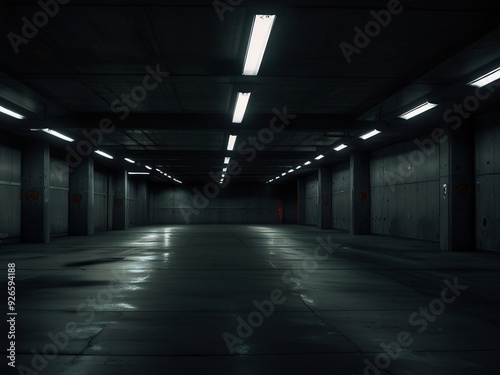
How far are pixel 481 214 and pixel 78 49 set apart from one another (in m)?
15.2

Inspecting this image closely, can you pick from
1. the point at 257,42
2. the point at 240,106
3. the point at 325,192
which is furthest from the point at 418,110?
the point at 325,192

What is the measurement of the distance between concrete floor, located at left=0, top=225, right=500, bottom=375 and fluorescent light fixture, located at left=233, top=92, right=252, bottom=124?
5034 mm

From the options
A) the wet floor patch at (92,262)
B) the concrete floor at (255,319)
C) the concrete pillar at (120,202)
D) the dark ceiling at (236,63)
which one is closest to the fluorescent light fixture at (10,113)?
the dark ceiling at (236,63)

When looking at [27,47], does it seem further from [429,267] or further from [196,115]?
[429,267]

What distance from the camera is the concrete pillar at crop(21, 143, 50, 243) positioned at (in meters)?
23.4

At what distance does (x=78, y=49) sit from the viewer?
35.4 feet

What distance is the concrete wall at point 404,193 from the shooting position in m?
23.5

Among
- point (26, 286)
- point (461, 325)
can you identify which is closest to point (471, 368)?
point (461, 325)

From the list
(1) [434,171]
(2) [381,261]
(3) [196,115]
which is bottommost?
(2) [381,261]

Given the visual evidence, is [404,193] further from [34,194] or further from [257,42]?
[34,194]

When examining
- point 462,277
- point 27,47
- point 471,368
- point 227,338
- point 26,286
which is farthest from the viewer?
point 462,277

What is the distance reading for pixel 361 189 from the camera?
3097 centimetres

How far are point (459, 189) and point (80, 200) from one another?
22.1 meters

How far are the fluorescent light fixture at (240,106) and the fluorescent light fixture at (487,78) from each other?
19.9 ft
